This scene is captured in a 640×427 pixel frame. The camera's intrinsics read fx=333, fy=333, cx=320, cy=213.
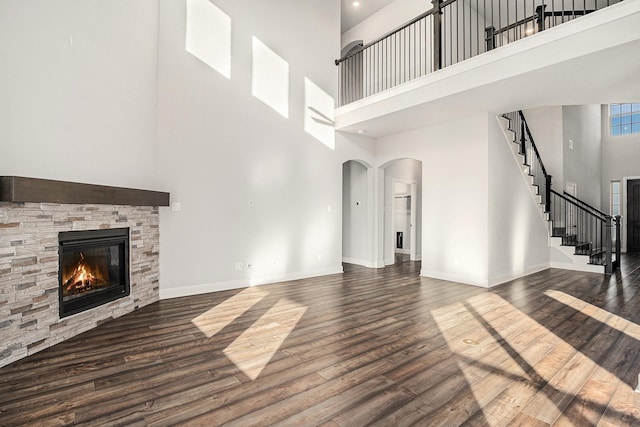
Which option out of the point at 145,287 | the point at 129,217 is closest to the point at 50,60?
the point at 129,217

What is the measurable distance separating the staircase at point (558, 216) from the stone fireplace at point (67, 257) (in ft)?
21.2

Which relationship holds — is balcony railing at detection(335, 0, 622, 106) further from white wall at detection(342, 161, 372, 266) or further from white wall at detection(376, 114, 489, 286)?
white wall at detection(342, 161, 372, 266)

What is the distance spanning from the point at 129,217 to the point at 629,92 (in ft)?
22.5

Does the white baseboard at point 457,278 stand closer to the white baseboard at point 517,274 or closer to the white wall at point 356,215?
the white baseboard at point 517,274

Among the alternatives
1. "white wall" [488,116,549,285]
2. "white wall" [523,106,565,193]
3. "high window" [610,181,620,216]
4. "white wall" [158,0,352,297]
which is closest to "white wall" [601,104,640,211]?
"high window" [610,181,620,216]

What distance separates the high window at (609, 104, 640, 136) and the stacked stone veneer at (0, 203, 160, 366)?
46.5 ft

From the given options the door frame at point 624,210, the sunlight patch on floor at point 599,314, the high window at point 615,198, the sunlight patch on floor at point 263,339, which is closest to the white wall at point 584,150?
the high window at point 615,198

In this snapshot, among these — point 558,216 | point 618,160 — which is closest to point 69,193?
point 558,216

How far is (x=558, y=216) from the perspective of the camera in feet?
27.9

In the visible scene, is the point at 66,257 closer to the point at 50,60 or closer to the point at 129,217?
the point at 129,217

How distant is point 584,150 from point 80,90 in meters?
12.1

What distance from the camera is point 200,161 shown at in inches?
201

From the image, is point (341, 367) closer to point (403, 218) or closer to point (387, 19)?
point (387, 19)

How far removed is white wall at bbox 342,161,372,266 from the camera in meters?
7.82
